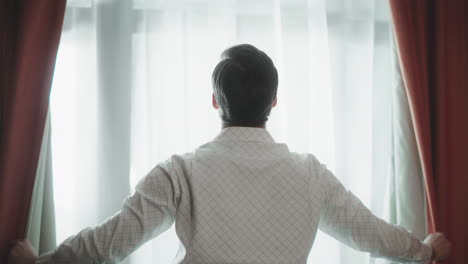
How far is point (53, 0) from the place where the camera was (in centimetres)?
133

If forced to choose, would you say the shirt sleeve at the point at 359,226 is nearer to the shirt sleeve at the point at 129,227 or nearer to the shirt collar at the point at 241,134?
the shirt collar at the point at 241,134

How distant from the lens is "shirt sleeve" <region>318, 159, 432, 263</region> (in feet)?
3.89

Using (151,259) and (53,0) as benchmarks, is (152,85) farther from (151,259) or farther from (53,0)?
(151,259)

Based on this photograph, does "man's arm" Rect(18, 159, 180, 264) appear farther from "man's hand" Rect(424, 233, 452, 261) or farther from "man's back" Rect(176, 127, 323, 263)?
"man's hand" Rect(424, 233, 452, 261)

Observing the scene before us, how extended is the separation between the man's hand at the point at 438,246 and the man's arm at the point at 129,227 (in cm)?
77

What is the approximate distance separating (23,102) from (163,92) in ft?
1.37

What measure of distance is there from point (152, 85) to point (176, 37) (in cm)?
18

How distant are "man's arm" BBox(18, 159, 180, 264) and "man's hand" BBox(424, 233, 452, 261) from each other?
30.3 inches

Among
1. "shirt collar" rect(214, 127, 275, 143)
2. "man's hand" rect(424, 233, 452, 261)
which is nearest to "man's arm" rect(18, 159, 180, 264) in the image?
"shirt collar" rect(214, 127, 275, 143)

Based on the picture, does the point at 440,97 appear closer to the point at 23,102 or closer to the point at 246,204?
the point at 246,204

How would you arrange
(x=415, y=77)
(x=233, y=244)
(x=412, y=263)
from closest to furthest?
1. (x=233, y=244)
2. (x=412, y=263)
3. (x=415, y=77)

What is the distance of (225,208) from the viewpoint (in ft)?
3.55

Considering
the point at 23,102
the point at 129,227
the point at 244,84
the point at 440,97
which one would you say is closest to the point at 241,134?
the point at 244,84

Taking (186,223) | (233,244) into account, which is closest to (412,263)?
(233,244)
